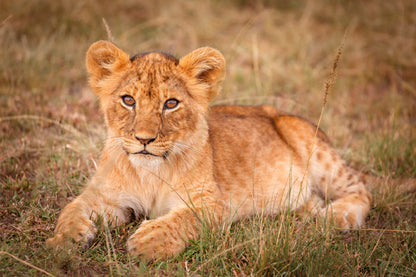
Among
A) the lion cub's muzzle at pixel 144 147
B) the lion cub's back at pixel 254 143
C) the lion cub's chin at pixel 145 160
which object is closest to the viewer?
the lion cub's muzzle at pixel 144 147

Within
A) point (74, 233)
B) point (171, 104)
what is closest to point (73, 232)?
point (74, 233)

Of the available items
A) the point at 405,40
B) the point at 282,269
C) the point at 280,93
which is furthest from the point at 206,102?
the point at 405,40

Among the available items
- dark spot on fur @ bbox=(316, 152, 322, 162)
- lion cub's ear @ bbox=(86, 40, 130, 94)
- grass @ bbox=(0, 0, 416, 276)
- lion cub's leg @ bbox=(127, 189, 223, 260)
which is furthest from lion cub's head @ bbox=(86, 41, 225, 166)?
dark spot on fur @ bbox=(316, 152, 322, 162)

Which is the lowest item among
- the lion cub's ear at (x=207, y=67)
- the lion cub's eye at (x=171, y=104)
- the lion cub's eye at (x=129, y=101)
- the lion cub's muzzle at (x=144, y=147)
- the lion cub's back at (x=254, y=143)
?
the lion cub's back at (x=254, y=143)

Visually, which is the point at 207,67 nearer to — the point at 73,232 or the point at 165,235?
the point at 165,235

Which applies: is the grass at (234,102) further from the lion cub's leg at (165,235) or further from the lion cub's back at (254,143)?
the lion cub's back at (254,143)

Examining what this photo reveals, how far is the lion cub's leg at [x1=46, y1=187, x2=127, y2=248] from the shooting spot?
287 centimetres

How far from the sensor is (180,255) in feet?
9.68

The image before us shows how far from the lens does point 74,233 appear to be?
291cm

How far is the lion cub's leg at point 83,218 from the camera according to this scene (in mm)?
2875

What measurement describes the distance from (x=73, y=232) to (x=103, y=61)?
56.7 inches

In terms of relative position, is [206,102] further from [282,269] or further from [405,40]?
[405,40]

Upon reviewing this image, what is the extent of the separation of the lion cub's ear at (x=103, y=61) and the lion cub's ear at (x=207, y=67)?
0.50 metres

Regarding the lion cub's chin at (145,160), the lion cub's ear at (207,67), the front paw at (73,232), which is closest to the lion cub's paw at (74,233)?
the front paw at (73,232)
